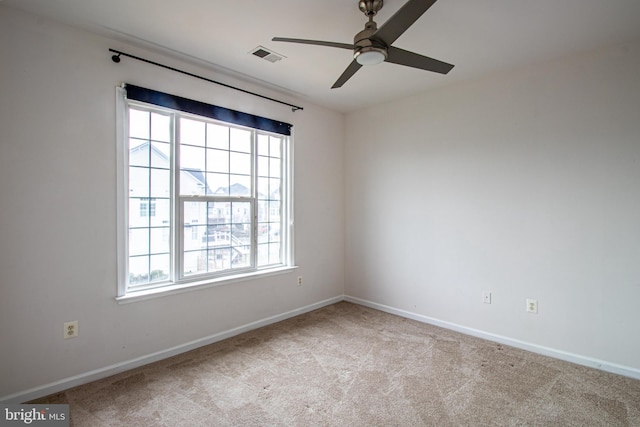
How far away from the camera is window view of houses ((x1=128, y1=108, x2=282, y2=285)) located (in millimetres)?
2752

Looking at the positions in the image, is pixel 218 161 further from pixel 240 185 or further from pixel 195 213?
pixel 195 213

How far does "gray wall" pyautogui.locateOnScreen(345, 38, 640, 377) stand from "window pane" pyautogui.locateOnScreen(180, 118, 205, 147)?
2.16 m

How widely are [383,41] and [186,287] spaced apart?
2532 mm

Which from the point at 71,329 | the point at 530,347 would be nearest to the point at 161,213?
the point at 71,329

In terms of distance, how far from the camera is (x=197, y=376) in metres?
2.52

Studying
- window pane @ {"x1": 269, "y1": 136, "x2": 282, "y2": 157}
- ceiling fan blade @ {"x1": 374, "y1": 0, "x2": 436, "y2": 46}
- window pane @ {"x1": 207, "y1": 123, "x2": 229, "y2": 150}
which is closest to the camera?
ceiling fan blade @ {"x1": 374, "y1": 0, "x2": 436, "y2": 46}

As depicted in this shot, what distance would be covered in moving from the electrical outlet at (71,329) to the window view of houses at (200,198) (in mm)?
490

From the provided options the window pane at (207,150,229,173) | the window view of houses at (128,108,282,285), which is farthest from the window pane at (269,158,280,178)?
the window pane at (207,150,229,173)

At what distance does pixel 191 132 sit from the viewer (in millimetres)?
3041

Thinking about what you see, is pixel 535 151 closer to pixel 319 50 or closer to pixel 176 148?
pixel 319 50

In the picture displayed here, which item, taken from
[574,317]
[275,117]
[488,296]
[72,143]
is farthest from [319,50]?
[574,317]

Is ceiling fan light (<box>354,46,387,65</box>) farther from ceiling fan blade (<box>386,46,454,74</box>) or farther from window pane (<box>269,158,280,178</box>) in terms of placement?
window pane (<box>269,158,280,178</box>)

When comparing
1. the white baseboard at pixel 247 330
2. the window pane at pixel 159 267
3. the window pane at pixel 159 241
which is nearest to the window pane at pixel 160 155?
the window pane at pixel 159 241

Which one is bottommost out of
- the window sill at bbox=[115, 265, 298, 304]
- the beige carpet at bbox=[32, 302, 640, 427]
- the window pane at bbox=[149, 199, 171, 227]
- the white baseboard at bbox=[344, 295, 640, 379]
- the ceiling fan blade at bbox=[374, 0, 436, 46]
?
the beige carpet at bbox=[32, 302, 640, 427]
